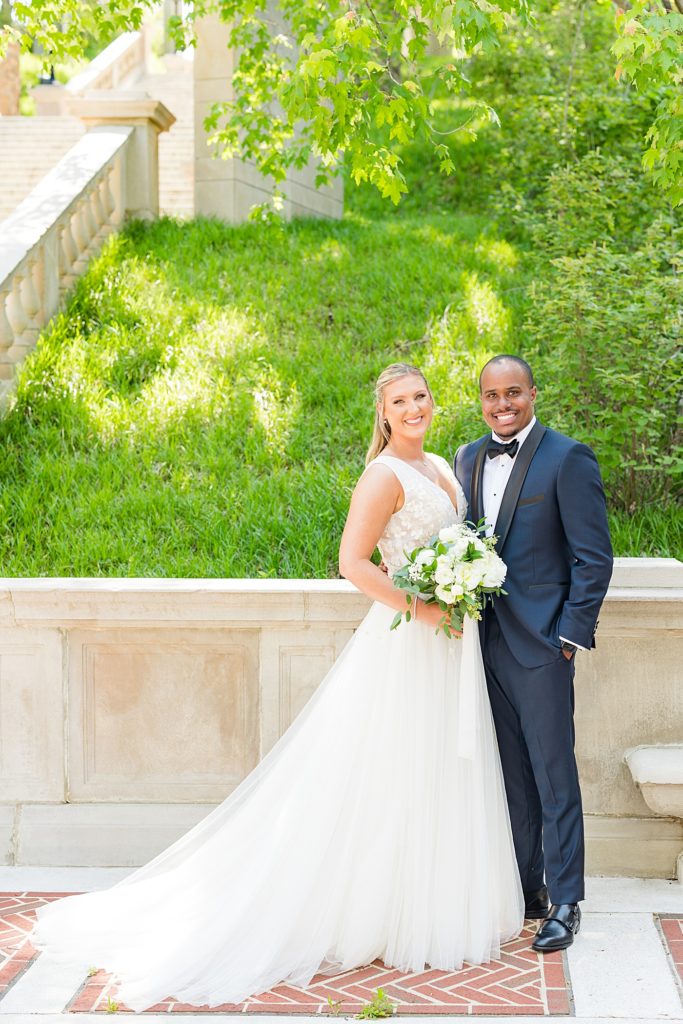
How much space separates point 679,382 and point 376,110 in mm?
2442

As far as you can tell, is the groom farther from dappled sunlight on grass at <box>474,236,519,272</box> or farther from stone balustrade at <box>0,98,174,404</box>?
dappled sunlight on grass at <box>474,236,519,272</box>

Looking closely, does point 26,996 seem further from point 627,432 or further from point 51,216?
point 51,216

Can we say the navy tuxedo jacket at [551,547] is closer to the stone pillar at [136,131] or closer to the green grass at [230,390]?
the green grass at [230,390]

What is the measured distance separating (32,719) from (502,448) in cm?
249

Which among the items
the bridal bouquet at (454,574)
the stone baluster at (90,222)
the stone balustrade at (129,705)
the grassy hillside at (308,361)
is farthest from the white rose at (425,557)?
the stone baluster at (90,222)

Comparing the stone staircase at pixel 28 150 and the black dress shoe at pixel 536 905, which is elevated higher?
the stone staircase at pixel 28 150

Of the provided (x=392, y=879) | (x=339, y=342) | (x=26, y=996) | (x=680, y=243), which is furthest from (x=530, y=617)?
(x=680, y=243)

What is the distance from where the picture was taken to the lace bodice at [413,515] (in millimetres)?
4258

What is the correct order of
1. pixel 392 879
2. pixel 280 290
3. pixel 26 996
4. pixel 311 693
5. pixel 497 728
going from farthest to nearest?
pixel 280 290 → pixel 311 693 → pixel 497 728 → pixel 392 879 → pixel 26 996

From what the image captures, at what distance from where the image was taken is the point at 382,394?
4375 mm

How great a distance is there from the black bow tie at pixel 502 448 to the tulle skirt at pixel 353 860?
672 millimetres

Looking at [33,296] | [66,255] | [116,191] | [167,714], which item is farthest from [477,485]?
[116,191]

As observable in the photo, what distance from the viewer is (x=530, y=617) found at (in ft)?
13.6

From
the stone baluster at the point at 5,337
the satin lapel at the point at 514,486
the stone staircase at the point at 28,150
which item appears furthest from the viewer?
the stone staircase at the point at 28,150
